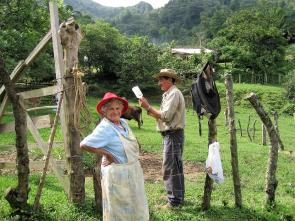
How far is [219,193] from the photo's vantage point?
28.0 ft

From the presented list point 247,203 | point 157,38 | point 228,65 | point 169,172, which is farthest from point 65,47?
point 157,38

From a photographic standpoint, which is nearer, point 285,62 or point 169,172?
point 169,172

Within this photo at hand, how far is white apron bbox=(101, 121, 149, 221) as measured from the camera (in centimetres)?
477

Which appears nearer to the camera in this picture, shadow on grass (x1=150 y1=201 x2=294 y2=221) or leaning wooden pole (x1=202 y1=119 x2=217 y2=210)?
shadow on grass (x1=150 y1=201 x2=294 y2=221)

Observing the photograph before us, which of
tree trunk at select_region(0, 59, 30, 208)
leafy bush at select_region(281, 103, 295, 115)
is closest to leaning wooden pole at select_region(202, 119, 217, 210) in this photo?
tree trunk at select_region(0, 59, 30, 208)

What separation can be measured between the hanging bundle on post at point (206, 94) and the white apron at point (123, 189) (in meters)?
2.27

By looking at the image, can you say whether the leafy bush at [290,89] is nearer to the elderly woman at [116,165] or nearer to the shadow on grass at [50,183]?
the shadow on grass at [50,183]

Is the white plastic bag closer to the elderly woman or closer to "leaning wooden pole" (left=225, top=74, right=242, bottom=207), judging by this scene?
"leaning wooden pole" (left=225, top=74, right=242, bottom=207)

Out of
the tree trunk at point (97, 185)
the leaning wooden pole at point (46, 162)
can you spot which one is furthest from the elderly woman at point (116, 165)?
the leaning wooden pole at point (46, 162)

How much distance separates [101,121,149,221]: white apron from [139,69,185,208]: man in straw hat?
205 cm

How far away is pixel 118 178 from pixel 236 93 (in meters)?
35.1

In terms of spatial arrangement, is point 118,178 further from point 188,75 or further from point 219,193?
point 188,75

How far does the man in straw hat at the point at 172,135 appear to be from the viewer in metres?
6.84

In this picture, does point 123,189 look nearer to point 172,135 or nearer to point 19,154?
point 19,154
